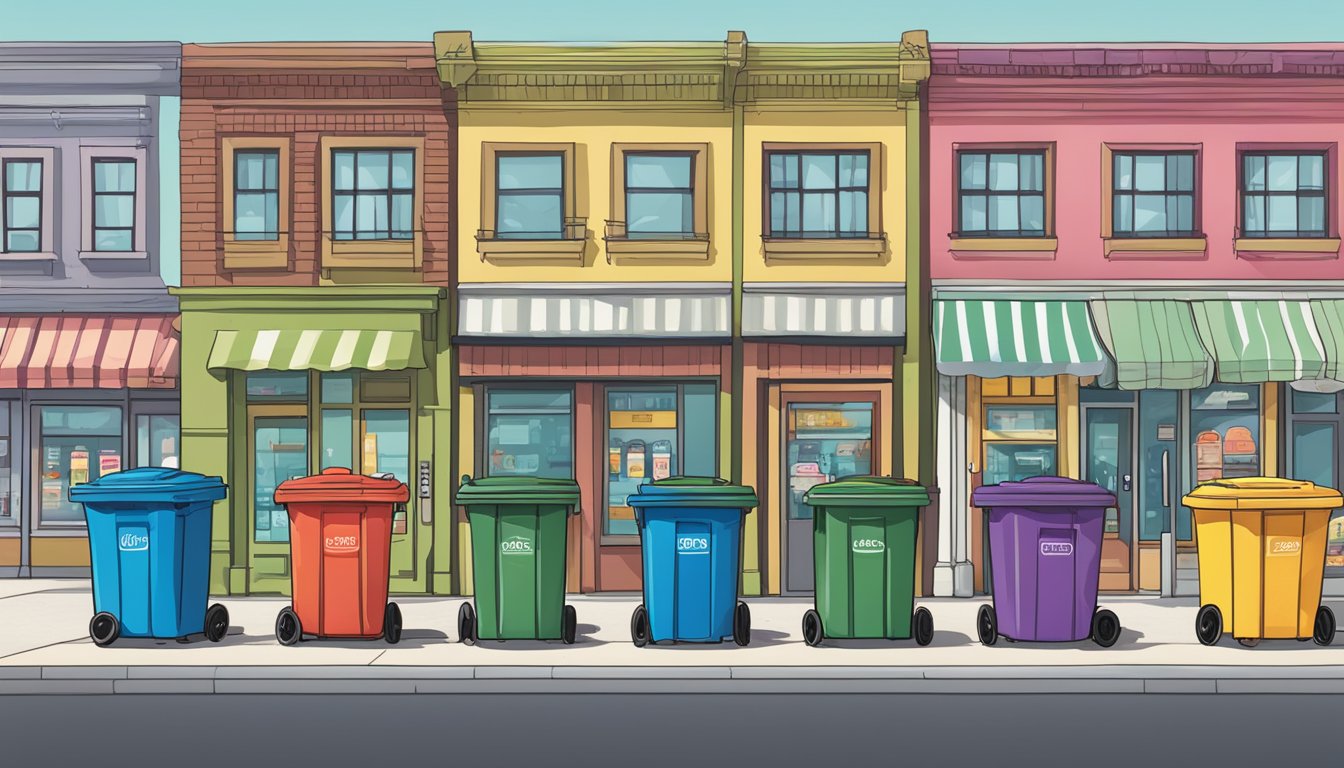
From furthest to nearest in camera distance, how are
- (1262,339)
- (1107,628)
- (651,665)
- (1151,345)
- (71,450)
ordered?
(71,450), (1262,339), (1151,345), (1107,628), (651,665)

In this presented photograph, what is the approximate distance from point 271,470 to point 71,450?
3255mm

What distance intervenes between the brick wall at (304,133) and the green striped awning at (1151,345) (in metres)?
7.70

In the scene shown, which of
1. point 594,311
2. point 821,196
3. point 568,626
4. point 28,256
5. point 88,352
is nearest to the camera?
point 568,626

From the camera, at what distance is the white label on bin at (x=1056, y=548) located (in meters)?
12.4

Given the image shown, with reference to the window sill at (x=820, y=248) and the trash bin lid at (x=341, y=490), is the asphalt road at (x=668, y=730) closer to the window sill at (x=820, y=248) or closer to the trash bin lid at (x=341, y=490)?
the trash bin lid at (x=341, y=490)

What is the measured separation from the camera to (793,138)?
1791cm

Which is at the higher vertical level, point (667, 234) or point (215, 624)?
point (667, 234)

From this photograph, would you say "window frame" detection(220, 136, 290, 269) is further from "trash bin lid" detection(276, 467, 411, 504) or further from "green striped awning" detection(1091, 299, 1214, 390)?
"green striped awning" detection(1091, 299, 1214, 390)

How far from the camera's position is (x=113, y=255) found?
18.6m

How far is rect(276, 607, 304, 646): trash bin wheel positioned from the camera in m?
12.4

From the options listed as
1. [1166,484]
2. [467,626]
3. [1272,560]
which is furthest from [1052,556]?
[1166,484]

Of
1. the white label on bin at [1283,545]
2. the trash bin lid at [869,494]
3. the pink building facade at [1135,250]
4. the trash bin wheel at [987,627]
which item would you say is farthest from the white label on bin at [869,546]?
the pink building facade at [1135,250]

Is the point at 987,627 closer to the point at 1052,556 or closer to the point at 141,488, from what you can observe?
the point at 1052,556

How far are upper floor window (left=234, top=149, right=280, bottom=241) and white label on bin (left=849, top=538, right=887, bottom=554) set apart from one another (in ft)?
29.1
